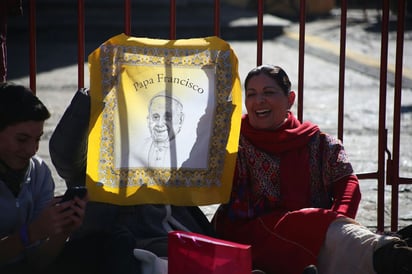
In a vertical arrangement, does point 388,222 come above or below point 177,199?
below

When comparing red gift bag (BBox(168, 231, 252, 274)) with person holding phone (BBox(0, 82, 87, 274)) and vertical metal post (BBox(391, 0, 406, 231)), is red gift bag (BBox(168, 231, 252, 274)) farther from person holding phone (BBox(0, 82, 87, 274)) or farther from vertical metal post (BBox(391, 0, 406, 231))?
vertical metal post (BBox(391, 0, 406, 231))

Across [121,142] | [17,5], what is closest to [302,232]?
[121,142]

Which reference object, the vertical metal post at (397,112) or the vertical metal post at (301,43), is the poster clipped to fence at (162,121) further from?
the vertical metal post at (397,112)

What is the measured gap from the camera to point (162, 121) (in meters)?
3.76

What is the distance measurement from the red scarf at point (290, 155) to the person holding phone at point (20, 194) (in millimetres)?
902

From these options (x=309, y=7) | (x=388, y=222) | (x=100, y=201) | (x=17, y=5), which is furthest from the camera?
(x=309, y=7)

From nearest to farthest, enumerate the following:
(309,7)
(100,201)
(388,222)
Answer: (100,201)
(388,222)
(309,7)

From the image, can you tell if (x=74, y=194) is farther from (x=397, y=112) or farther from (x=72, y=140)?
(x=397, y=112)

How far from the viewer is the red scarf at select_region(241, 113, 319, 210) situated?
3.85 m

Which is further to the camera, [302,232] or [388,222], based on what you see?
[388,222]

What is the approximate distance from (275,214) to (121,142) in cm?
66

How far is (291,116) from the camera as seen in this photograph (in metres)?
3.99

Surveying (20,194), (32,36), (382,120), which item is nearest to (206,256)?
(20,194)

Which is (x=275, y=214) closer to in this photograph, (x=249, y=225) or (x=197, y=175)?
(x=249, y=225)
